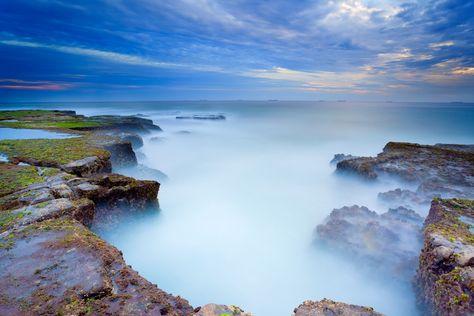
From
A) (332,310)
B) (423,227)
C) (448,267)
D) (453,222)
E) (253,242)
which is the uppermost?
→ (453,222)

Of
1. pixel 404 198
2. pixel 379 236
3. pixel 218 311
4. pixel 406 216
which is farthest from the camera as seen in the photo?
pixel 404 198

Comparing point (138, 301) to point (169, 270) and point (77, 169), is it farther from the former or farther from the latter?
point (77, 169)

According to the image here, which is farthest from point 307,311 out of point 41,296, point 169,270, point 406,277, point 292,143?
point 292,143

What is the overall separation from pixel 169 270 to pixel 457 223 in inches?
382

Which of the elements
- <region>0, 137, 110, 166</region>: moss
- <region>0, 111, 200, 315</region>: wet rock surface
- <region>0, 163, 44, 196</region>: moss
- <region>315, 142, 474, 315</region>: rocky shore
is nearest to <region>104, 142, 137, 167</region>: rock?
<region>0, 137, 110, 166</region>: moss

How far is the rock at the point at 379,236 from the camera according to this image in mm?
9195

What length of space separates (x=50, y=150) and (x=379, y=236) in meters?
15.3

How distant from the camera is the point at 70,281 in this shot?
500 centimetres

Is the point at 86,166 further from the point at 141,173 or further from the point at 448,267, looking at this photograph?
the point at 448,267

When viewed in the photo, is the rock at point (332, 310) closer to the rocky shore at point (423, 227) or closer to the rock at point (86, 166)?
the rocky shore at point (423, 227)

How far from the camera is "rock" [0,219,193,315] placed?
4516mm

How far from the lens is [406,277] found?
28.2 ft

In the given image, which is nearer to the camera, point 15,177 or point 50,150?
point 15,177

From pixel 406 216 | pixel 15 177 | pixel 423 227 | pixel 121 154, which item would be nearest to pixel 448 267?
pixel 423 227
